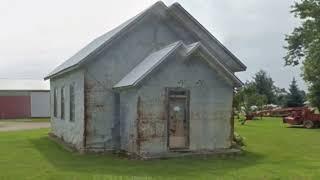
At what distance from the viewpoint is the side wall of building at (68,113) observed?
22.6 meters

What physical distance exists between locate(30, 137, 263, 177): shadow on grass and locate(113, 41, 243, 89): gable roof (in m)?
2.96

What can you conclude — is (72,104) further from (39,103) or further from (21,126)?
(39,103)

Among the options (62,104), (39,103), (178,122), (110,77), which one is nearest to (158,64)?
(178,122)

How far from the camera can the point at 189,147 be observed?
2081cm

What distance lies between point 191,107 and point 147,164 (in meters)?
3.62

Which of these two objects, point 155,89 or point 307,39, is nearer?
point 155,89

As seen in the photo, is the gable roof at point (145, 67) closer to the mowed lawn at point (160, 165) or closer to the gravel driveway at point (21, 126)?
the mowed lawn at point (160, 165)

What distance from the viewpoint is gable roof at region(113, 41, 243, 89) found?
2019 cm

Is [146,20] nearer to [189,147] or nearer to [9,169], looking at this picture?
[189,147]

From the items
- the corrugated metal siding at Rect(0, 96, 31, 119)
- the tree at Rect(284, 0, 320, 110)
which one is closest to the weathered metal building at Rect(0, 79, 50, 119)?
the corrugated metal siding at Rect(0, 96, 31, 119)

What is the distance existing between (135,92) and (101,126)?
275 centimetres

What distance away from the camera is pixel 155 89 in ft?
67.2

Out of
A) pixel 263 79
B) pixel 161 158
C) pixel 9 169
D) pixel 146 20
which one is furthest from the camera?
pixel 263 79

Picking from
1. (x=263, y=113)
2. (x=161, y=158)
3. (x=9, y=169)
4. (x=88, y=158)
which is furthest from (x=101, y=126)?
(x=263, y=113)
